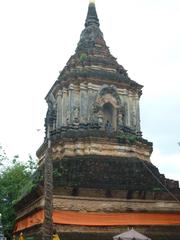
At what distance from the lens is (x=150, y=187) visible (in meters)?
17.1

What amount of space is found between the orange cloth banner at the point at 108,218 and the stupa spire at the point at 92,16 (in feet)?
37.5

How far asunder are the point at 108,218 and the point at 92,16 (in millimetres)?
12331

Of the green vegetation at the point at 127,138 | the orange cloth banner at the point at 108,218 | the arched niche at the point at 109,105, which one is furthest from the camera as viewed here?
the arched niche at the point at 109,105

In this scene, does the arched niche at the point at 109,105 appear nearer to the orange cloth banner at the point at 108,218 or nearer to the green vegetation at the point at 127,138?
the green vegetation at the point at 127,138

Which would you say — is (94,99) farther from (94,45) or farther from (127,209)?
(127,209)

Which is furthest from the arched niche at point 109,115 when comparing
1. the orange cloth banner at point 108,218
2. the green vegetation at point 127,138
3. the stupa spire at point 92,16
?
the stupa spire at point 92,16

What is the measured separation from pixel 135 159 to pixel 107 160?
1411 millimetres

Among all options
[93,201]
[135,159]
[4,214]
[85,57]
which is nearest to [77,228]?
[93,201]

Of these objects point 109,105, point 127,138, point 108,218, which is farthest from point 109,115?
point 108,218

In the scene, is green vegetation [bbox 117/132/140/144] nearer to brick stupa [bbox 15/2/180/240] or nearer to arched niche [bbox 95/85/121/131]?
brick stupa [bbox 15/2/180/240]

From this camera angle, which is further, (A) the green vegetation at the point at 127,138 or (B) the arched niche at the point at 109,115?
(B) the arched niche at the point at 109,115

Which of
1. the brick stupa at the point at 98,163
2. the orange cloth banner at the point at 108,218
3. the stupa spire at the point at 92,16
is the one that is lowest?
the orange cloth banner at the point at 108,218

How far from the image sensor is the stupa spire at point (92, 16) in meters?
24.0

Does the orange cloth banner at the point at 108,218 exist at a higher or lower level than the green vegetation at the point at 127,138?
lower
